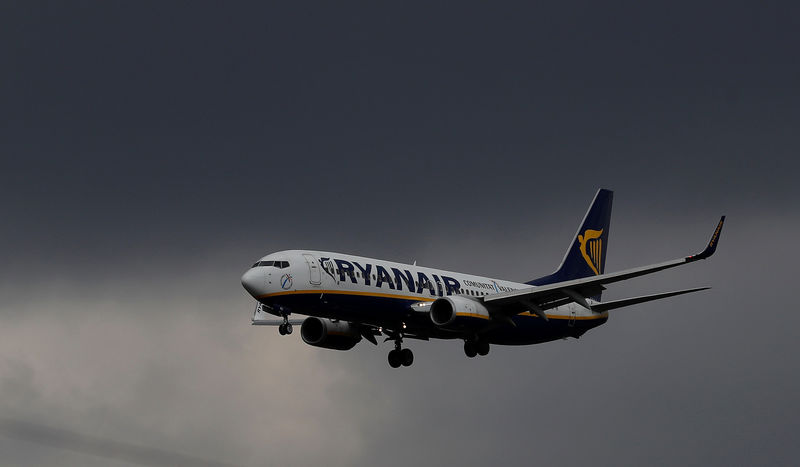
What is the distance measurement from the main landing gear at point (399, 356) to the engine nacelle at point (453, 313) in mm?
5736

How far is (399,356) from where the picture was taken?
68750mm

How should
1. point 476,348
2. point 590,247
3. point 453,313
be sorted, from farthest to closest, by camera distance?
point 590,247
point 476,348
point 453,313

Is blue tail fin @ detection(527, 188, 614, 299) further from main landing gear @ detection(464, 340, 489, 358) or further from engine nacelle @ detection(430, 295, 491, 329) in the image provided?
engine nacelle @ detection(430, 295, 491, 329)

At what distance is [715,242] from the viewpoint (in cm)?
5697

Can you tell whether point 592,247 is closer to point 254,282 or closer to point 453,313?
point 453,313

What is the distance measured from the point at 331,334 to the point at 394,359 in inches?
155

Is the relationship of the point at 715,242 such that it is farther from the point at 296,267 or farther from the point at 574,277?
the point at 574,277

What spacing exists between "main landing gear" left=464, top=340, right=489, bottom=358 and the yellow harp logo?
18.6m

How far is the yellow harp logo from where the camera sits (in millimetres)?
84356

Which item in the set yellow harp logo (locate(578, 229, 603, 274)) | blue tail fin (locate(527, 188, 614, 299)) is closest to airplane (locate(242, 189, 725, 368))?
blue tail fin (locate(527, 188, 614, 299))

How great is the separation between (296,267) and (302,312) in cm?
243

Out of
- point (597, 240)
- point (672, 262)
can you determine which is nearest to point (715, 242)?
point (672, 262)

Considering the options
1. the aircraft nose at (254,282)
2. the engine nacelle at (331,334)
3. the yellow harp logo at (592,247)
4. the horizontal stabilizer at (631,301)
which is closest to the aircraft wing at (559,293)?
the horizontal stabilizer at (631,301)

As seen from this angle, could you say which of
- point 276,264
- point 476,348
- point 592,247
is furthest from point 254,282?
point 592,247
